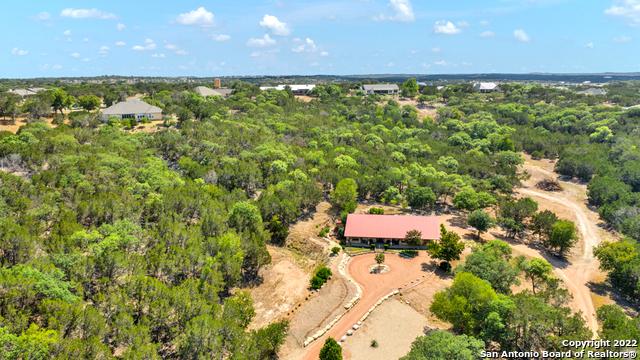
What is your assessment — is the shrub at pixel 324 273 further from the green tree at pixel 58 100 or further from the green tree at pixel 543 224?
the green tree at pixel 58 100

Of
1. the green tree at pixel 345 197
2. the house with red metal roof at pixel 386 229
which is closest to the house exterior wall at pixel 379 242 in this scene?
the house with red metal roof at pixel 386 229

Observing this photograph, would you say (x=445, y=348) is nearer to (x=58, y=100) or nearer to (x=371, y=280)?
(x=371, y=280)

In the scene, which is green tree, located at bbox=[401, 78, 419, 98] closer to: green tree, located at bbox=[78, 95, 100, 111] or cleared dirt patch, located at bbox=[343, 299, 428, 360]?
green tree, located at bbox=[78, 95, 100, 111]

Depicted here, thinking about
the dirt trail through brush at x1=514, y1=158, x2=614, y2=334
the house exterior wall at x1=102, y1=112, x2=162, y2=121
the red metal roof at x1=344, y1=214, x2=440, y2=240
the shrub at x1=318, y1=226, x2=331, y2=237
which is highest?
the house exterior wall at x1=102, y1=112, x2=162, y2=121

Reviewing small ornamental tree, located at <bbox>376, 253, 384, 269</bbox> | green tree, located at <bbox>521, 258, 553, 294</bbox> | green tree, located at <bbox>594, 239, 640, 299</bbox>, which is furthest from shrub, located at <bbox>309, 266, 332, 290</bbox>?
green tree, located at <bbox>594, 239, 640, 299</bbox>

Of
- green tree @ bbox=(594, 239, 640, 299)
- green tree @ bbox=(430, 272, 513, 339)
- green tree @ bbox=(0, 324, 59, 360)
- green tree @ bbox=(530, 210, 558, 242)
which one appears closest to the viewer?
green tree @ bbox=(0, 324, 59, 360)

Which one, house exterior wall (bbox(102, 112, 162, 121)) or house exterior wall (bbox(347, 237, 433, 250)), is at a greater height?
house exterior wall (bbox(102, 112, 162, 121))
